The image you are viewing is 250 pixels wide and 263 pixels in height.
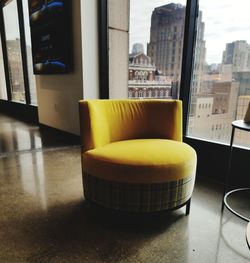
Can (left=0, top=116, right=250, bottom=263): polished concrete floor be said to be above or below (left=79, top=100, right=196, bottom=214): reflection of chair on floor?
below

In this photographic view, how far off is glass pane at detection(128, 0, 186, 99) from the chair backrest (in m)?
0.71

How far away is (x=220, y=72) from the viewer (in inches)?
77.0

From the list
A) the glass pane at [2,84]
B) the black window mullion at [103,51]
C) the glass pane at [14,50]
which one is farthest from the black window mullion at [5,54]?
the black window mullion at [103,51]

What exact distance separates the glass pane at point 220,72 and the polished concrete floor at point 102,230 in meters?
0.59

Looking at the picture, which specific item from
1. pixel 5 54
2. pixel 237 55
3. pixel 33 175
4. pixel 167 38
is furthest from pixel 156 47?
A: pixel 5 54

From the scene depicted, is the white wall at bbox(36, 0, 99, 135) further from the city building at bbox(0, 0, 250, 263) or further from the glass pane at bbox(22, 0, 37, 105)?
the glass pane at bbox(22, 0, 37, 105)

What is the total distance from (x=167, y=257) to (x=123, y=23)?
2756 millimetres

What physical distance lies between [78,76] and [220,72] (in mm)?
1765

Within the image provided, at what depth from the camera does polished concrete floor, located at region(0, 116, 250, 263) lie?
3.67ft

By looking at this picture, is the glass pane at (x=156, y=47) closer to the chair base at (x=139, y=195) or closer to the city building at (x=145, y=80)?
the city building at (x=145, y=80)

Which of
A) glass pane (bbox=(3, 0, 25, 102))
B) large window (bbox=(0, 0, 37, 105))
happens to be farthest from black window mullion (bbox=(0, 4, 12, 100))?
glass pane (bbox=(3, 0, 25, 102))

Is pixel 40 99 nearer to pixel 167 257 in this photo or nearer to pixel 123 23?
pixel 123 23

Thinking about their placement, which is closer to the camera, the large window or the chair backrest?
the chair backrest

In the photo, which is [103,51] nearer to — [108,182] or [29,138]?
[29,138]
